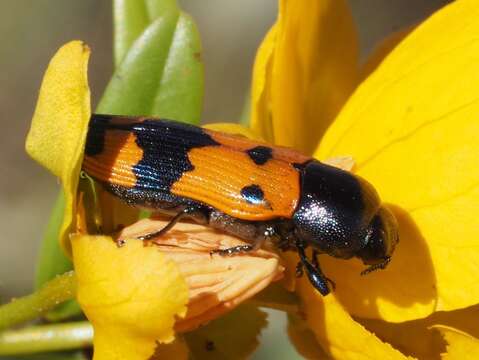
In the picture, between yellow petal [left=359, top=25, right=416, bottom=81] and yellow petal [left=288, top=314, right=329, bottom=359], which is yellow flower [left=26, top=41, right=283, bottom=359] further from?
yellow petal [left=359, top=25, right=416, bottom=81]

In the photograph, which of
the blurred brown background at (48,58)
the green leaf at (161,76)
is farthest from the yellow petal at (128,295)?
the blurred brown background at (48,58)

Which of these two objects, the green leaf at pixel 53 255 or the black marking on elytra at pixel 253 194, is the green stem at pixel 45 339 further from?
the black marking on elytra at pixel 253 194

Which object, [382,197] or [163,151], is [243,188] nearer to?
[163,151]

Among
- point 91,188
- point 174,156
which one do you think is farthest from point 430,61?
point 91,188

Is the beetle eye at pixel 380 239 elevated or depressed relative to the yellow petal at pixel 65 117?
depressed

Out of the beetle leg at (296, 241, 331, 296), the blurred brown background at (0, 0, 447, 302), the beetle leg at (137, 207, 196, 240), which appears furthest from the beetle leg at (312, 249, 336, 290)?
the blurred brown background at (0, 0, 447, 302)

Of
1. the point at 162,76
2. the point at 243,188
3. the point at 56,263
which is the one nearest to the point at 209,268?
the point at 243,188
